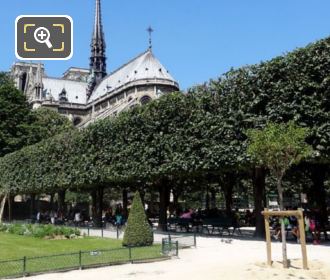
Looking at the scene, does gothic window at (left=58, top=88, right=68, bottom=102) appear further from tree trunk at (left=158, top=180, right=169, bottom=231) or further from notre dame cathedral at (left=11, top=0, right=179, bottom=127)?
tree trunk at (left=158, top=180, right=169, bottom=231)

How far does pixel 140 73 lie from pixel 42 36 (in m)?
102

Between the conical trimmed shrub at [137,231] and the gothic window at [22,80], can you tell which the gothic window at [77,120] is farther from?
the conical trimmed shrub at [137,231]

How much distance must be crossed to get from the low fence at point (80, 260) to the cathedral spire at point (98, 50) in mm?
119842

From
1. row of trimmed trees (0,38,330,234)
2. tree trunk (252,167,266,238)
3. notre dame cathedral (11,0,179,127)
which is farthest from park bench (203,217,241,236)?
notre dame cathedral (11,0,179,127)

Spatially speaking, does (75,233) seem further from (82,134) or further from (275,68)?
(275,68)

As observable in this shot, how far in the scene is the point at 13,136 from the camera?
62938mm

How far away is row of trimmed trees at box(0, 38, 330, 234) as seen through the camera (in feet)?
76.6

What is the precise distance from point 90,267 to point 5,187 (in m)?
37.2

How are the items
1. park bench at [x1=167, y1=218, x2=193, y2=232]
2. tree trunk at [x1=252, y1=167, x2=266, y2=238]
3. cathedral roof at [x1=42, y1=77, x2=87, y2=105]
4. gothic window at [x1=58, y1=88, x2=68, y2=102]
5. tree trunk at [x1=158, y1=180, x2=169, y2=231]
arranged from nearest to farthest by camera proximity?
tree trunk at [x1=252, y1=167, x2=266, y2=238] → park bench at [x1=167, y1=218, x2=193, y2=232] → tree trunk at [x1=158, y1=180, x2=169, y2=231] → gothic window at [x1=58, y1=88, x2=68, y2=102] → cathedral roof at [x1=42, y1=77, x2=87, y2=105]

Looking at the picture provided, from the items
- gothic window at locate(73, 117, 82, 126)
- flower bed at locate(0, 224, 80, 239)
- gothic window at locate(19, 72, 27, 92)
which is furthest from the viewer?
gothic window at locate(19, 72, 27, 92)

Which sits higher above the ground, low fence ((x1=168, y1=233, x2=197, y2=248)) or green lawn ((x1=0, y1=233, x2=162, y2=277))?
low fence ((x1=168, y1=233, x2=197, y2=248))

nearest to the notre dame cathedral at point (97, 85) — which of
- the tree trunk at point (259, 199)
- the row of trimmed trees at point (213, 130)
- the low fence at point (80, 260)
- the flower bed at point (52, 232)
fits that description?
the row of trimmed trees at point (213, 130)

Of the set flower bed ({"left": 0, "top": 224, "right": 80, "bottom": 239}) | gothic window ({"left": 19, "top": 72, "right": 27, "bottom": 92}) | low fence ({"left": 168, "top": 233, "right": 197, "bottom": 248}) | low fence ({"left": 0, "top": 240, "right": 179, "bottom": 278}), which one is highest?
gothic window ({"left": 19, "top": 72, "right": 27, "bottom": 92})

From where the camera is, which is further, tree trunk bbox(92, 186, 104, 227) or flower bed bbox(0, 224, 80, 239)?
tree trunk bbox(92, 186, 104, 227)
